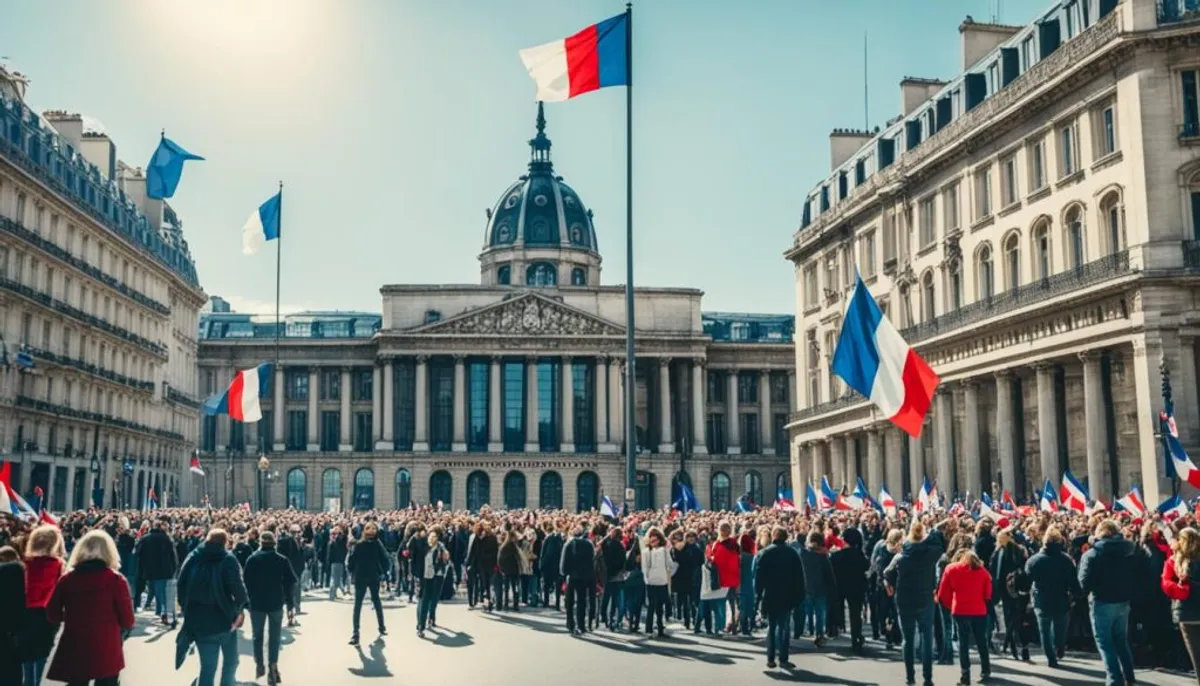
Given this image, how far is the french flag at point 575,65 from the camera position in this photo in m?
29.0

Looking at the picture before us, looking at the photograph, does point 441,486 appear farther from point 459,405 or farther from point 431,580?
point 431,580

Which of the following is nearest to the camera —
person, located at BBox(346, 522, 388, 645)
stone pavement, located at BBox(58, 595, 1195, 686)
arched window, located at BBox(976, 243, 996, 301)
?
stone pavement, located at BBox(58, 595, 1195, 686)

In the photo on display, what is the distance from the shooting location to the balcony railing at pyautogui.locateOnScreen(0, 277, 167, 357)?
55.2 meters

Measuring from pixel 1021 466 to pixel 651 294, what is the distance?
56.2 m

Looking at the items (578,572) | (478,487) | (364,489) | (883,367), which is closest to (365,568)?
(578,572)

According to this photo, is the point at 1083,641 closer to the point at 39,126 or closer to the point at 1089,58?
the point at 1089,58

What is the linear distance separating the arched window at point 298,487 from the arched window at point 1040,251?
222 ft

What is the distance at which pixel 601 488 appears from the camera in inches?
3834

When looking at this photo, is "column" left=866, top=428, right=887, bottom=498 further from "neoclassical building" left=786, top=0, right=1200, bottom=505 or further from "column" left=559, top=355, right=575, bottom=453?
"column" left=559, top=355, right=575, bottom=453

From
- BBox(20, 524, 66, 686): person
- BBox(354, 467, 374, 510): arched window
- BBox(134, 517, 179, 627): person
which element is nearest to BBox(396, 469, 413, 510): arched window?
BBox(354, 467, 374, 510): arched window

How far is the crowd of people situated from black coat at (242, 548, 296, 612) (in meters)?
A: 0.03

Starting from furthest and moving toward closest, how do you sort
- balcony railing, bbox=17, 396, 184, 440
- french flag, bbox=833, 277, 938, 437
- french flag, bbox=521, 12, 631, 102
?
balcony railing, bbox=17, 396, 184, 440, french flag, bbox=521, 12, 631, 102, french flag, bbox=833, 277, 938, 437

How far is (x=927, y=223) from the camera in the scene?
53.8m

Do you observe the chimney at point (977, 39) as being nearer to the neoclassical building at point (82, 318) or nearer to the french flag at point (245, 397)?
the french flag at point (245, 397)
